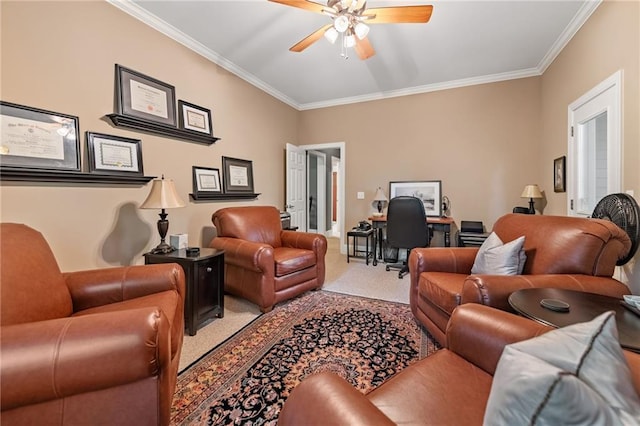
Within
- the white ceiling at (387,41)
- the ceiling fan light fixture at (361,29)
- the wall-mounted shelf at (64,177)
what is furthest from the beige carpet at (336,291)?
the white ceiling at (387,41)

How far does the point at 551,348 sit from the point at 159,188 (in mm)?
2476

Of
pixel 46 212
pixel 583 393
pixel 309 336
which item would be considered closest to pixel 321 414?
pixel 583 393

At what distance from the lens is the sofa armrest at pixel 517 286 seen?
1.40 m

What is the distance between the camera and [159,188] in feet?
7.13

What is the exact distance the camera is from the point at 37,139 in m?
1.86

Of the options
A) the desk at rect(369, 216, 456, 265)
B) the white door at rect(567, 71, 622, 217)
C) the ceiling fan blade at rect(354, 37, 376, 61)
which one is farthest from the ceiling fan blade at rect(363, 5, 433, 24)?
the desk at rect(369, 216, 456, 265)

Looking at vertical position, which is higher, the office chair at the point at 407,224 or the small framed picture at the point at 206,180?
the small framed picture at the point at 206,180

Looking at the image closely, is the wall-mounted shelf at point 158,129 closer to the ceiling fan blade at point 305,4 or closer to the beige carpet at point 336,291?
the ceiling fan blade at point 305,4

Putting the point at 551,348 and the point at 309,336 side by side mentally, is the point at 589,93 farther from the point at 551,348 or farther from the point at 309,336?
the point at 309,336

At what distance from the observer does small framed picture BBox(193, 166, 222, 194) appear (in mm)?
3066

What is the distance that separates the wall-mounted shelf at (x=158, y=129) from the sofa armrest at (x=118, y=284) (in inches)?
54.6

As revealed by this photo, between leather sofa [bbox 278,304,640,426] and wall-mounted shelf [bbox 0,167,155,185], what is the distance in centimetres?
228

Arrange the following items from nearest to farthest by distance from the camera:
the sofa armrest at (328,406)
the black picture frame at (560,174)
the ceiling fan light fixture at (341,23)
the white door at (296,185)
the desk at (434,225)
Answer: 1. the sofa armrest at (328,406)
2. the ceiling fan light fixture at (341,23)
3. the black picture frame at (560,174)
4. the desk at (434,225)
5. the white door at (296,185)

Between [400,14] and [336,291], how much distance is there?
8.61 ft
